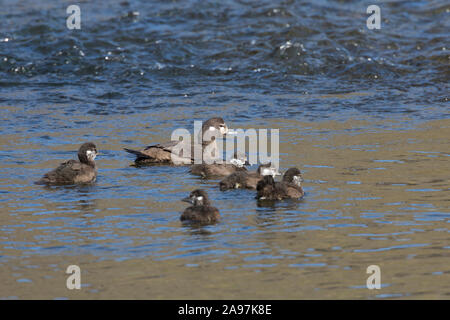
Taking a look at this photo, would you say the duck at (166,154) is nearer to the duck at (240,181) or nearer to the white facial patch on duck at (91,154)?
the white facial patch on duck at (91,154)

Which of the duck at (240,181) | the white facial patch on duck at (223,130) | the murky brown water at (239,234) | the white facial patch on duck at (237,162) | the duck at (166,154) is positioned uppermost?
the white facial patch on duck at (223,130)

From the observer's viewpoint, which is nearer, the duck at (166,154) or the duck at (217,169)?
the duck at (217,169)

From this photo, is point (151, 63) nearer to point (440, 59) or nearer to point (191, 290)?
point (440, 59)

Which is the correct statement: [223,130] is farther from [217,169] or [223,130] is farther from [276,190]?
[276,190]

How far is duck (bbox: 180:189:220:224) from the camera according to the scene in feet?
28.4

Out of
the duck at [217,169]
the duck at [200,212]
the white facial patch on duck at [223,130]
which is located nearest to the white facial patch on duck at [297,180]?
the duck at [217,169]

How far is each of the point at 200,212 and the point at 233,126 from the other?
18.8ft

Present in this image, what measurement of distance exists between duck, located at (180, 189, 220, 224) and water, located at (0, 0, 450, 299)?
133 mm

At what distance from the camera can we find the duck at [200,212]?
8.66 metres

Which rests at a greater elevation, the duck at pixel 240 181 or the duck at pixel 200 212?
the duck at pixel 240 181

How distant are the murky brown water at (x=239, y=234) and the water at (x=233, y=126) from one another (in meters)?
0.03

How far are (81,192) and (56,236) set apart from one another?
191 centimetres

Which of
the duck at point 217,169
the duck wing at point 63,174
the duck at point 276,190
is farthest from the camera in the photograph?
the duck at point 217,169
